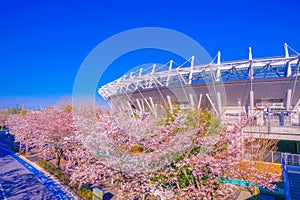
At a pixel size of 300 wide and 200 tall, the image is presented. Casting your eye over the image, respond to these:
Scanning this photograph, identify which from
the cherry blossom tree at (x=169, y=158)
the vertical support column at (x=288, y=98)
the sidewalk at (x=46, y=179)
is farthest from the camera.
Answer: the vertical support column at (x=288, y=98)

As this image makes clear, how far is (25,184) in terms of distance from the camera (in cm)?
1185

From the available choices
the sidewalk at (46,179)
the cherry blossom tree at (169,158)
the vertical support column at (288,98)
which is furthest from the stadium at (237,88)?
the cherry blossom tree at (169,158)

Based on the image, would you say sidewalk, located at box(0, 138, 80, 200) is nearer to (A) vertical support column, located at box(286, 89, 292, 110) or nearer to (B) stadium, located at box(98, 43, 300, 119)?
(B) stadium, located at box(98, 43, 300, 119)

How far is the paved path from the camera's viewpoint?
10.2 metres

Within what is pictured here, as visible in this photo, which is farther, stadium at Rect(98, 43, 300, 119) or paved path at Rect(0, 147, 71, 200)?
stadium at Rect(98, 43, 300, 119)

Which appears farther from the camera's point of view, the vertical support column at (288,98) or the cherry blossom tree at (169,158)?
the vertical support column at (288,98)

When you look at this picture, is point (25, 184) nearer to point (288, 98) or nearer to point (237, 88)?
point (237, 88)

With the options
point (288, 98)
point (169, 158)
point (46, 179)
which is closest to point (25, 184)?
point (46, 179)

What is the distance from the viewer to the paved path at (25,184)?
33.4 feet

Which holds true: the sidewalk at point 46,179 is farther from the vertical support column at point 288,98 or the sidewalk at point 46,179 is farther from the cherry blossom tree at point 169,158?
the vertical support column at point 288,98

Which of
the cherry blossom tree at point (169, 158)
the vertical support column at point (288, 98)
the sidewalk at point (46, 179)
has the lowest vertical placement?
the sidewalk at point (46, 179)

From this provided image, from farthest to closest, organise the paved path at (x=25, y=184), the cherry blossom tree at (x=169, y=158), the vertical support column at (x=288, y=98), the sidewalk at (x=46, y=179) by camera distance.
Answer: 1. the vertical support column at (x=288, y=98)
2. the sidewalk at (x=46, y=179)
3. the paved path at (x=25, y=184)
4. the cherry blossom tree at (x=169, y=158)

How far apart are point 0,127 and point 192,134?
2134 inches

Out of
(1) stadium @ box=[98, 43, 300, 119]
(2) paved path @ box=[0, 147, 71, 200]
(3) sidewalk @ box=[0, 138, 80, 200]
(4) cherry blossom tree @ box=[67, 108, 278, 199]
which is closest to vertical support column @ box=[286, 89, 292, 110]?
(1) stadium @ box=[98, 43, 300, 119]
